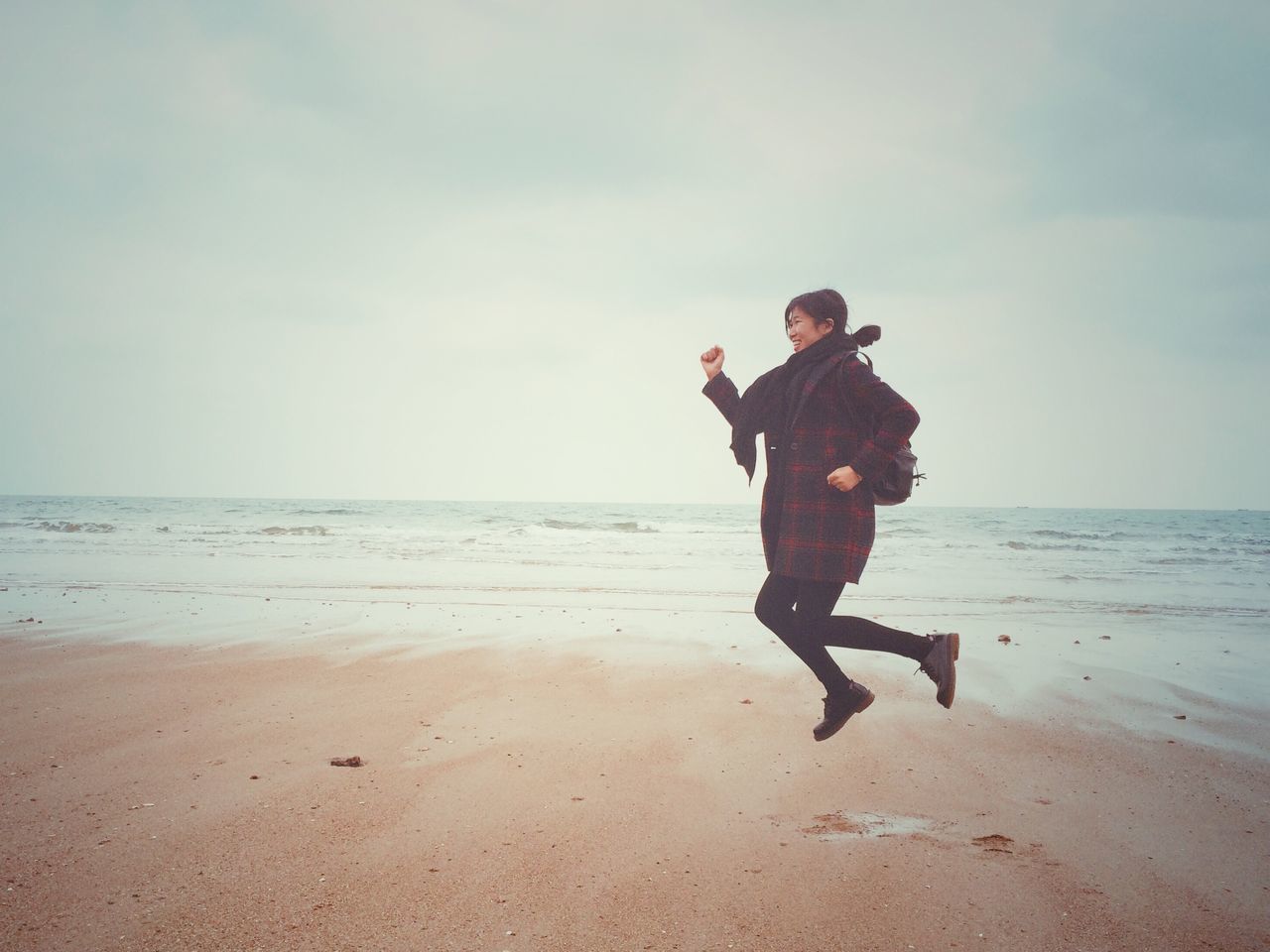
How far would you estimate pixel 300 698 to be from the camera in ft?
16.1

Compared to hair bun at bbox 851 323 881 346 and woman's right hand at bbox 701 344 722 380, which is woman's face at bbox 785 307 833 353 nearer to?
hair bun at bbox 851 323 881 346

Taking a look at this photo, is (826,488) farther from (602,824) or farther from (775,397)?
(602,824)

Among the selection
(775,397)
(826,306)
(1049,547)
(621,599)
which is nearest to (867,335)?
(826,306)

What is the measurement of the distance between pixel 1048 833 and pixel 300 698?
14.5ft

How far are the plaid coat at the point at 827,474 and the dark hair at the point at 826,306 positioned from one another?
27 cm

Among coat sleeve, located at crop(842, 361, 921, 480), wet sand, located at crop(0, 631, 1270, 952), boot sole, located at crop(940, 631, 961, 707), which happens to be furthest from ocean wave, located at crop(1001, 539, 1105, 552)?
coat sleeve, located at crop(842, 361, 921, 480)

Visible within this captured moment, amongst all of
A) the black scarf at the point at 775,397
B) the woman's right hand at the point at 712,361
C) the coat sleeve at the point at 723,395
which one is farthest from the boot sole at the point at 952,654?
the woman's right hand at the point at 712,361

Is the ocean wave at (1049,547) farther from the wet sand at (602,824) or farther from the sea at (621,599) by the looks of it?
the wet sand at (602,824)

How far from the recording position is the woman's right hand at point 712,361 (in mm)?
3527

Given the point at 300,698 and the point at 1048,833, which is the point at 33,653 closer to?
the point at 300,698

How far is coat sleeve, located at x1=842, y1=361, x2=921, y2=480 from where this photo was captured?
9.50ft

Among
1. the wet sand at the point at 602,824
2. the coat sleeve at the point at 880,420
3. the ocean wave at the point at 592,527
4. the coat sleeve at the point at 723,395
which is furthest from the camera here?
the ocean wave at the point at 592,527

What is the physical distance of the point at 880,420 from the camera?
9.90 ft

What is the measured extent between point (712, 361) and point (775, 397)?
40cm
